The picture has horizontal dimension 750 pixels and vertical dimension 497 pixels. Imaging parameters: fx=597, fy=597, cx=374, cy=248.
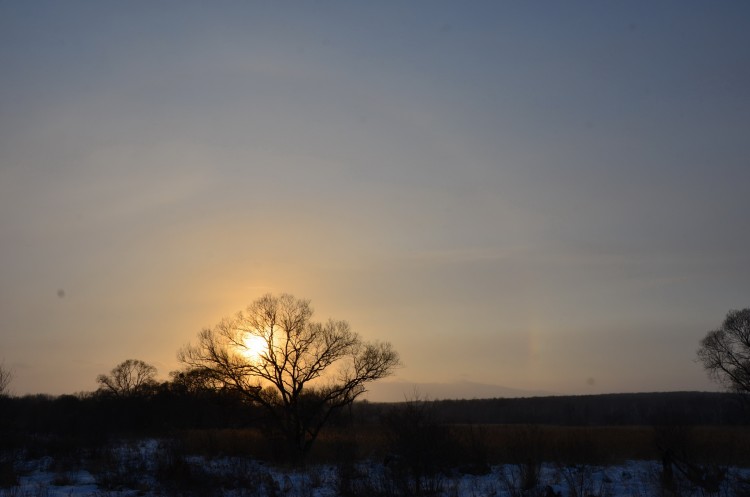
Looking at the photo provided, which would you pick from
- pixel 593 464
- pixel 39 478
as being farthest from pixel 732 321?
pixel 39 478

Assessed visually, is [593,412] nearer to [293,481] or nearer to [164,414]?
[164,414]

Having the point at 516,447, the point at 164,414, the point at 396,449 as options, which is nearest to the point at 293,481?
the point at 396,449

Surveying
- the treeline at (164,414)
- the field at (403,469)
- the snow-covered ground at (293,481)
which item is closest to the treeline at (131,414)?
the treeline at (164,414)

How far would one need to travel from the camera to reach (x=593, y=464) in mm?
25188

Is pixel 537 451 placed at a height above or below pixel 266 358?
below

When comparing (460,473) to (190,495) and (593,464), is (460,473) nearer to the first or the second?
(593,464)

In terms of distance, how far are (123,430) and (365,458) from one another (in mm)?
26791

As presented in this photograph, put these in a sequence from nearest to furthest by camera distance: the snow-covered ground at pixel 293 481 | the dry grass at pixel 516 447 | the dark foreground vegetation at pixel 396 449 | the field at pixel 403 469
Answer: the snow-covered ground at pixel 293 481 → the field at pixel 403 469 → the dark foreground vegetation at pixel 396 449 → the dry grass at pixel 516 447

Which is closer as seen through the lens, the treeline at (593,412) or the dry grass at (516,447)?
the dry grass at (516,447)

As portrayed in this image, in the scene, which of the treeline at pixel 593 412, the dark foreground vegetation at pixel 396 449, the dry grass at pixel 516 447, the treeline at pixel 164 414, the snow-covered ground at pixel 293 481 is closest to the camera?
the snow-covered ground at pixel 293 481

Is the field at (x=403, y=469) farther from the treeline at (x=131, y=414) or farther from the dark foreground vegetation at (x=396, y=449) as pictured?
the treeline at (x=131, y=414)

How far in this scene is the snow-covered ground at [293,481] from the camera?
1794 cm

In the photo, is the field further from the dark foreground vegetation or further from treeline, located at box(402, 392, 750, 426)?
treeline, located at box(402, 392, 750, 426)

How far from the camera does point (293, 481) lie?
72.4 feet
